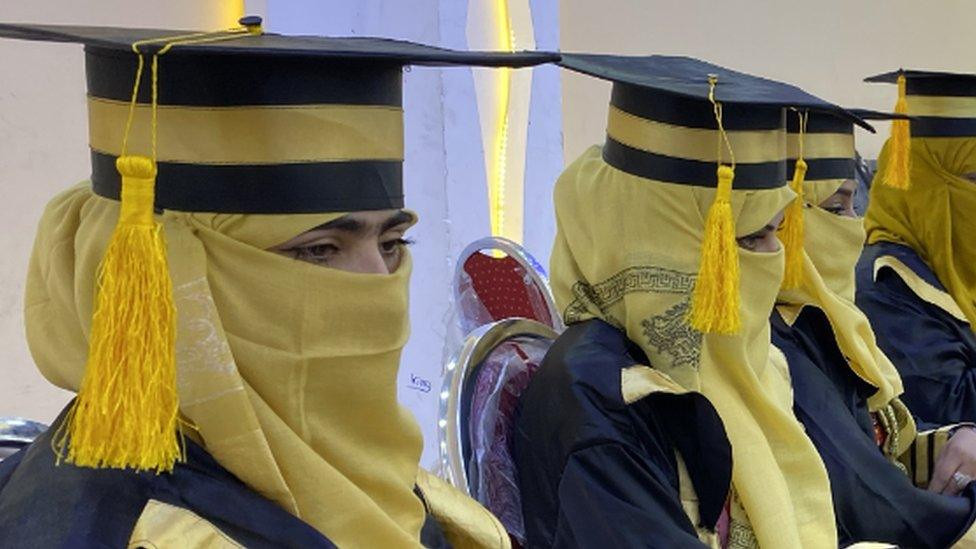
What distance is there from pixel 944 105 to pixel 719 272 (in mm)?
1903

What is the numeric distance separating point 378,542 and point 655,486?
2.30ft

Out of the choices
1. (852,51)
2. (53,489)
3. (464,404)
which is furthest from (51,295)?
(852,51)

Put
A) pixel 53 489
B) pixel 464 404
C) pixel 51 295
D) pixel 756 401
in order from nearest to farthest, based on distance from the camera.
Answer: pixel 53 489 < pixel 51 295 < pixel 464 404 < pixel 756 401

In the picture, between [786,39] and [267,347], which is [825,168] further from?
[786,39]

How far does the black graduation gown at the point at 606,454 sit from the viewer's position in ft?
6.41

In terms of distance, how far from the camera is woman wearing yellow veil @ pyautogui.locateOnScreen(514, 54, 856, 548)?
2.01 m

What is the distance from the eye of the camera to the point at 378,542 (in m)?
1.39

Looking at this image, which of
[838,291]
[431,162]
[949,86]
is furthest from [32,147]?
[949,86]

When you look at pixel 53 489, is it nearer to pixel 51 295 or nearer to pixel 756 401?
pixel 51 295

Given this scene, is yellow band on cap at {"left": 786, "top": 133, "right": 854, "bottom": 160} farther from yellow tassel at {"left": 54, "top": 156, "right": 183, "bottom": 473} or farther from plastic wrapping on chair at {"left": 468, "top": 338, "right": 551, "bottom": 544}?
yellow tassel at {"left": 54, "top": 156, "right": 183, "bottom": 473}

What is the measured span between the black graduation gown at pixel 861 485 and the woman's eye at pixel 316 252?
4.86 ft

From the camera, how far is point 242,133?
1317mm

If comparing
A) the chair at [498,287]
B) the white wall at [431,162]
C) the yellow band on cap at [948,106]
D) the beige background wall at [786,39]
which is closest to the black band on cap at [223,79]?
the chair at [498,287]

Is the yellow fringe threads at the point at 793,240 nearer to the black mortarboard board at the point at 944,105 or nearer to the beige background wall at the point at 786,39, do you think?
the black mortarboard board at the point at 944,105
